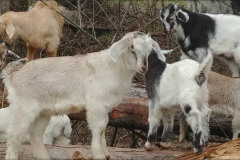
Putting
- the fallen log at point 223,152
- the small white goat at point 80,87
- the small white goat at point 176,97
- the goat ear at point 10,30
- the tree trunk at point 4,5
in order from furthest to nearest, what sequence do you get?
1. the tree trunk at point 4,5
2. the goat ear at point 10,30
3. the small white goat at point 176,97
4. the small white goat at point 80,87
5. the fallen log at point 223,152

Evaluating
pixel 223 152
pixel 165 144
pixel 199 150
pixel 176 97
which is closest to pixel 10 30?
pixel 165 144

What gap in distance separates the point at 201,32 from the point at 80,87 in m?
2.97

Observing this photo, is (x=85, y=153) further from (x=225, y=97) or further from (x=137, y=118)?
(x=225, y=97)

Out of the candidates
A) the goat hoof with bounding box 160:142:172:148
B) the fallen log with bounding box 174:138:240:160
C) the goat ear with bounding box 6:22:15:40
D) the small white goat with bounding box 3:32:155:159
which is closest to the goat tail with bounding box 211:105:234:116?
the goat hoof with bounding box 160:142:172:148

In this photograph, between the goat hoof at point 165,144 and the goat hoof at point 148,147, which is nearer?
the goat hoof at point 148,147

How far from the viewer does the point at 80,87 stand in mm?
6805

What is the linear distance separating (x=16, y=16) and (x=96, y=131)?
4.62 m

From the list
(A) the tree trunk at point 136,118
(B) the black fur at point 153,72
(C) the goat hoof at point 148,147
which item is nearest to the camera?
(C) the goat hoof at point 148,147

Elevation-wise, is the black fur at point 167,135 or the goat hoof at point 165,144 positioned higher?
the black fur at point 167,135

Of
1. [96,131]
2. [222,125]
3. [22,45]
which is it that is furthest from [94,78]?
[22,45]

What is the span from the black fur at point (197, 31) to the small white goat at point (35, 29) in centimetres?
231

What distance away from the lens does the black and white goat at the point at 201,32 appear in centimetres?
921

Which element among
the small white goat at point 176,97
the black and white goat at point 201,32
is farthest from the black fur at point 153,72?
the black and white goat at point 201,32

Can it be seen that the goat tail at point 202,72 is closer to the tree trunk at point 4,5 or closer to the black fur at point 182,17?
the black fur at point 182,17
